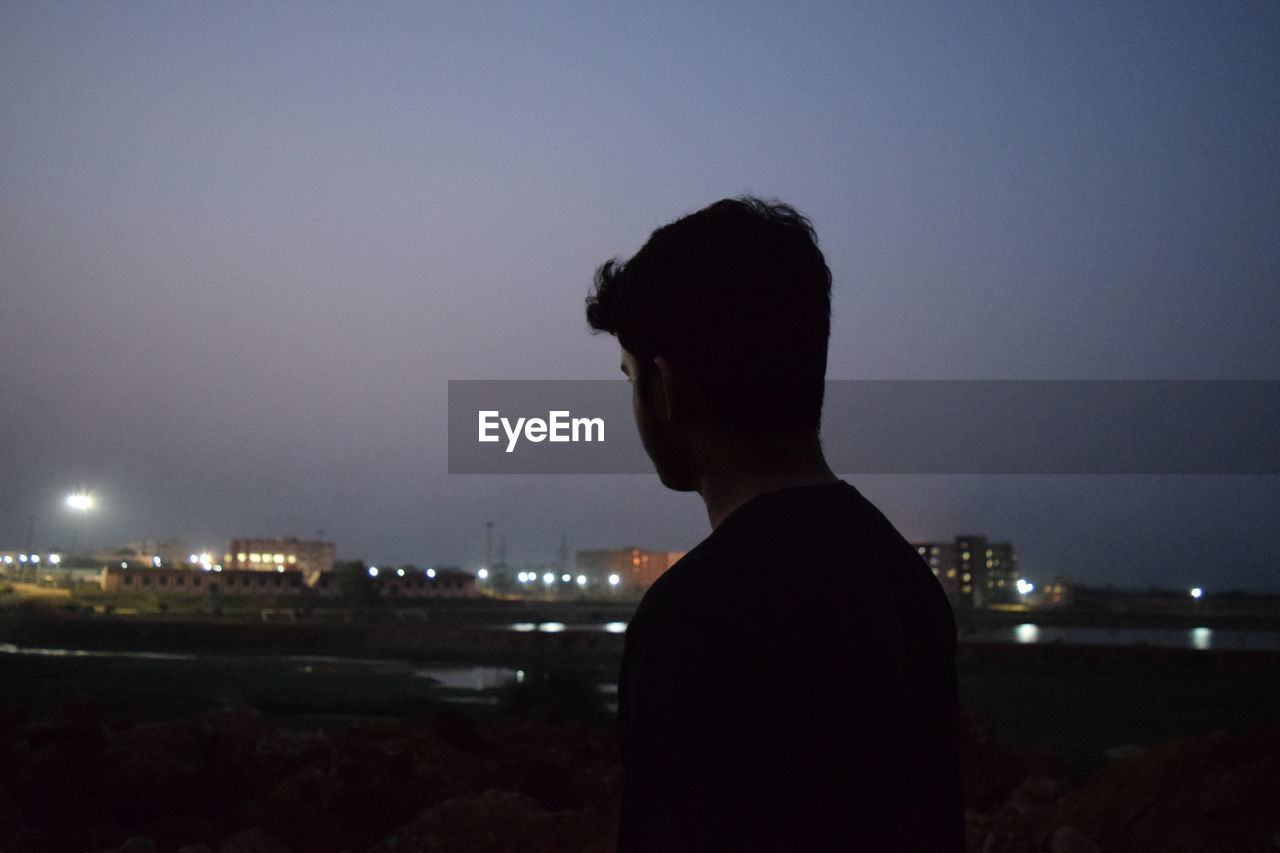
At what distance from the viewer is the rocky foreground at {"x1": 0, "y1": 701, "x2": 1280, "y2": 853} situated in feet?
21.0

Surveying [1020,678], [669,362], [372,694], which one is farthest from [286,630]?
[669,362]

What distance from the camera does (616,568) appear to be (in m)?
132

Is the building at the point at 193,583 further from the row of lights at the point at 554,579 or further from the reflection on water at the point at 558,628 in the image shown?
the row of lights at the point at 554,579

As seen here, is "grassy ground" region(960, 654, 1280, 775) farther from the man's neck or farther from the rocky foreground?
the man's neck

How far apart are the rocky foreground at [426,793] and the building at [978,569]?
103333 millimetres

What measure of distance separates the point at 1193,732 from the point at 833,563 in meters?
20.7

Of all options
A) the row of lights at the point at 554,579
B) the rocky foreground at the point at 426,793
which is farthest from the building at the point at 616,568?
the rocky foreground at the point at 426,793

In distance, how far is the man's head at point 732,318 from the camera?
49.8 inches

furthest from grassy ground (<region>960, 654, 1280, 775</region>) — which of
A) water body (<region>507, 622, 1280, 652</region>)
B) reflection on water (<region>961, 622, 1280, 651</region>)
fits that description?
reflection on water (<region>961, 622, 1280, 651</region>)

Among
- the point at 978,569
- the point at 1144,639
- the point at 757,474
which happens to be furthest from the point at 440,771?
the point at 978,569

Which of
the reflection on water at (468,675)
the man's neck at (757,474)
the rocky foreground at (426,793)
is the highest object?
the man's neck at (757,474)

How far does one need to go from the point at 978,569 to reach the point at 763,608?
13055cm

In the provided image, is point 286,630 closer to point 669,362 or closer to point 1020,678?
point 1020,678

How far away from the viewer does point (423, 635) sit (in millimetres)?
42156
